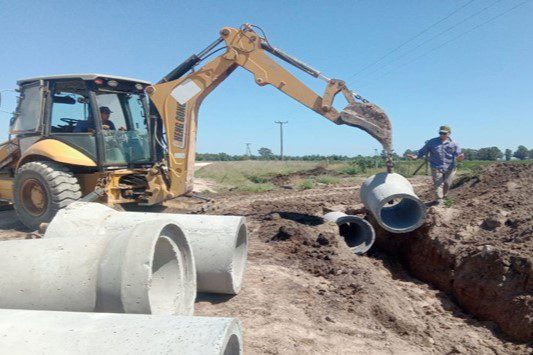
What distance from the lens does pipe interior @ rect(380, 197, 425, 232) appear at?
293 inches

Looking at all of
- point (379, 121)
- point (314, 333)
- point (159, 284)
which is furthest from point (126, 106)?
point (314, 333)

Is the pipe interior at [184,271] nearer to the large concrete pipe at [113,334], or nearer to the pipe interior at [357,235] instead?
the large concrete pipe at [113,334]

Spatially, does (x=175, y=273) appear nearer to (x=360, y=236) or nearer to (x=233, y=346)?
(x=233, y=346)

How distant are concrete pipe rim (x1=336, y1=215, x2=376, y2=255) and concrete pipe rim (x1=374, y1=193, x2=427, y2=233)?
337 millimetres

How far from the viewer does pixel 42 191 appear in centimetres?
794

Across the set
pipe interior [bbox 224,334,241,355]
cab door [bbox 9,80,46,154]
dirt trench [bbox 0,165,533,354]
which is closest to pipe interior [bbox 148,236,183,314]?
dirt trench [bbox 0,165,533,354]

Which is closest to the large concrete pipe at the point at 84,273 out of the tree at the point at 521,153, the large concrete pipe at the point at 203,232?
the large concrete pipe at the point at 203,232

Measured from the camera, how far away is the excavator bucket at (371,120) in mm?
7332

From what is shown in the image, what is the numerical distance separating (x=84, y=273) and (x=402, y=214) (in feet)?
20.9

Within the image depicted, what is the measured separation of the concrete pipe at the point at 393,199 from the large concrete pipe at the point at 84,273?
436 cm

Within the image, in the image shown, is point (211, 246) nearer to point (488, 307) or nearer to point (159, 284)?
point (159, 284)

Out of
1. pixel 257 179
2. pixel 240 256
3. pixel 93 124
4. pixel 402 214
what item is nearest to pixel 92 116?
pixel 93 124

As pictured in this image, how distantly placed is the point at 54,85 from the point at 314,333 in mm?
6456

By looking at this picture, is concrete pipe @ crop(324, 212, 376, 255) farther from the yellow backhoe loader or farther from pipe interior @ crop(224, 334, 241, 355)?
pipe interior @ crop(224, 334, 241, 355)
